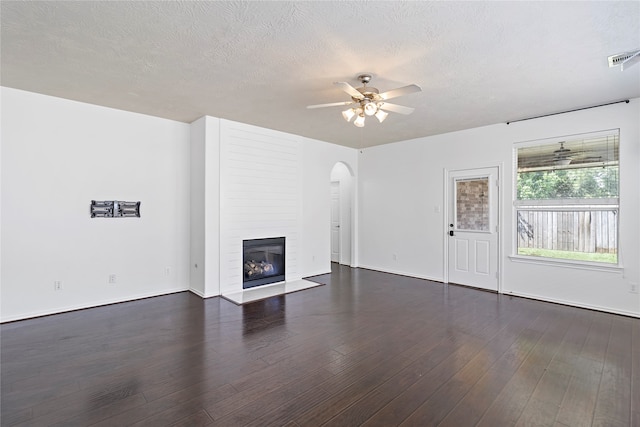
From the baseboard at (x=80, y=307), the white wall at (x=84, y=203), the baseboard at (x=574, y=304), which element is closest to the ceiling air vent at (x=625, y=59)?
the baseboard at (x=574, y=304)

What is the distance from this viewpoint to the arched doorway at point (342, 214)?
23.5ft

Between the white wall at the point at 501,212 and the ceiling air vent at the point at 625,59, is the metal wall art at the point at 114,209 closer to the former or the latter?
the white wall at the point at 501,212

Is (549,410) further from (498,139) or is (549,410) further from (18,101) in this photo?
(18,101)

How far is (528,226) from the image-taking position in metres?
4.79

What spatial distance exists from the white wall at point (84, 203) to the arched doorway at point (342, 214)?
362 cm

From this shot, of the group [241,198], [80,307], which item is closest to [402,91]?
[241,198]

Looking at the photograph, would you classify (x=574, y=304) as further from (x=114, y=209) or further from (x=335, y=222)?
(x=114, y=209)

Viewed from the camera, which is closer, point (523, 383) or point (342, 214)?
point (523, 383)

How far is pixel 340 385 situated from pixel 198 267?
3.26m

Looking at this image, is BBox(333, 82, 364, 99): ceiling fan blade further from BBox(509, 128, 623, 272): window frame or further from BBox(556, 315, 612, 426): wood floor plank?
BBox(509, 128, 623, 272): window frame

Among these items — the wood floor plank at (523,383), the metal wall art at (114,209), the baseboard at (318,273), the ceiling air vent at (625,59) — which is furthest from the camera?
the baseboard at (318,273)

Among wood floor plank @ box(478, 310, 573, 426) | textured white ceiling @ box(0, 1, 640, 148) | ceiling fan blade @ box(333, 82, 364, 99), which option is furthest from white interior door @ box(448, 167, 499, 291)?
ceiling fan blade @ box(333, 82, 364, 99)

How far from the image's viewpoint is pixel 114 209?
433 centimetres

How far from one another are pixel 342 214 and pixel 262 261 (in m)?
2.76
